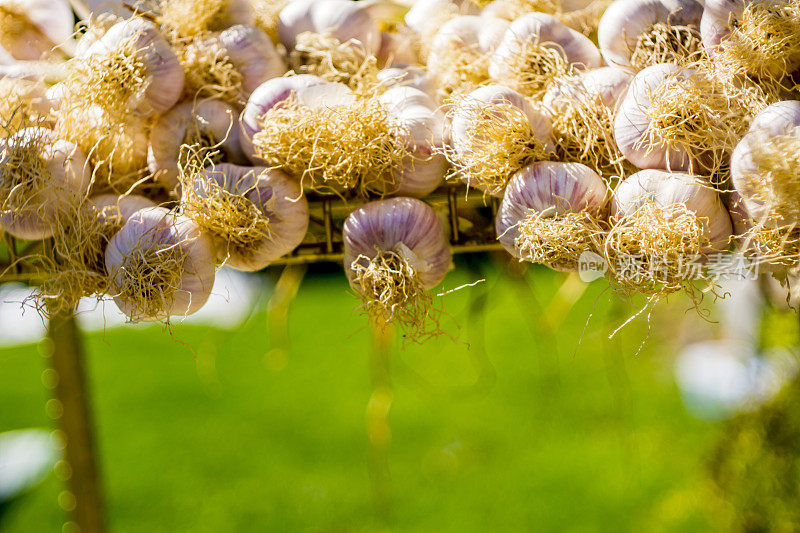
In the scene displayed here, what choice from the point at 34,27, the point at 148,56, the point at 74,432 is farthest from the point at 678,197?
the point at 74,432

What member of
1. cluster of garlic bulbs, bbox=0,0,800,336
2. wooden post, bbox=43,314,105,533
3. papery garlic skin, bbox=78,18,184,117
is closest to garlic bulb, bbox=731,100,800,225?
cluster of garlic bulbs, bbox=0,0,800,336

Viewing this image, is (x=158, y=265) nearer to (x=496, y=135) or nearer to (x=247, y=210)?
(x=247, y=210)

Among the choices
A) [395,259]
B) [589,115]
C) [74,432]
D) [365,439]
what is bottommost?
[365,439]

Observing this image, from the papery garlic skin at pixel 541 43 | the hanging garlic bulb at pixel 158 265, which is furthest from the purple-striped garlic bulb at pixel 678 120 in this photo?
the hanging garlic bulb at pixel 158 265

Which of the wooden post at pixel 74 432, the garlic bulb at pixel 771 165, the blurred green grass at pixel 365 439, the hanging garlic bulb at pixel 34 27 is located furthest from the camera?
the blurred green grass at pixel 365 439

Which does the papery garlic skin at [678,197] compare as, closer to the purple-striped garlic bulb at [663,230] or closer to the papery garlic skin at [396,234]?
the purple-striped garlic bulb at [663,230]

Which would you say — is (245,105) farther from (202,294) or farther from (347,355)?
(347,355)

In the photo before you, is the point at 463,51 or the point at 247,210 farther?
the point at 463,51

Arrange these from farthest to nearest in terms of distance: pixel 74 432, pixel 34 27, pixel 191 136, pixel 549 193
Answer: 1. pixel 74 432
2. pixel 34 27
3. pixel 191 136
4. pixel 549 193
